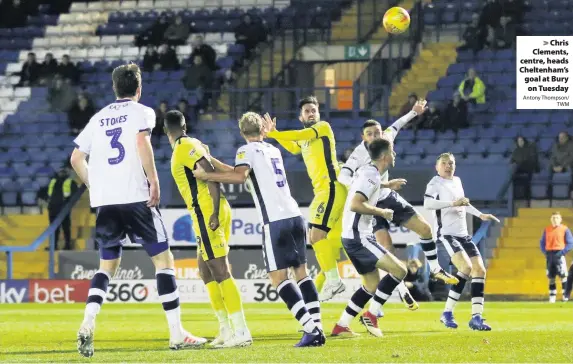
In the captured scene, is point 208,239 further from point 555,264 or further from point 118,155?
point 555,264

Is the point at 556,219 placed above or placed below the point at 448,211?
below

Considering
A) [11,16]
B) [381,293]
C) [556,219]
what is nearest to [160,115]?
[11,16]

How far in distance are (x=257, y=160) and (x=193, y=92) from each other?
18.5m

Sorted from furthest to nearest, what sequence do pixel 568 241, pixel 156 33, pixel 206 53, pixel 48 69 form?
1. pixel 156 33
2. pixel 48 69
3. pixel 206 53
4. pixel 568 241

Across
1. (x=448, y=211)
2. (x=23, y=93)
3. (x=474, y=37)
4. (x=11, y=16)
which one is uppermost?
(x=11, y=16)

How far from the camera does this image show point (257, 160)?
11.3 meters

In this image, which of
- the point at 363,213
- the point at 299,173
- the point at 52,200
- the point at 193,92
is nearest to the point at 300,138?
the point at 363,213

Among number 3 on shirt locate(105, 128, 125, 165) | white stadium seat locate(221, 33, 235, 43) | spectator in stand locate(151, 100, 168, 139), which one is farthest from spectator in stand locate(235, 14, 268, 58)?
number 3 on shirt locate(105, 128, 125, 165)

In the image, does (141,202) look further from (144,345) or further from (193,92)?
(193,92)

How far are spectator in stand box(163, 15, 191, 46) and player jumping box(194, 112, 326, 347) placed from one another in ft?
66.3

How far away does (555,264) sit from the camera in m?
24.0

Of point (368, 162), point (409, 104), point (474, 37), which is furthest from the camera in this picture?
point (474, 37)

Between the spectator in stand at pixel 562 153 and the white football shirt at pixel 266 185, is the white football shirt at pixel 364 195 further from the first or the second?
the spectator in stand at pixel 562 153
